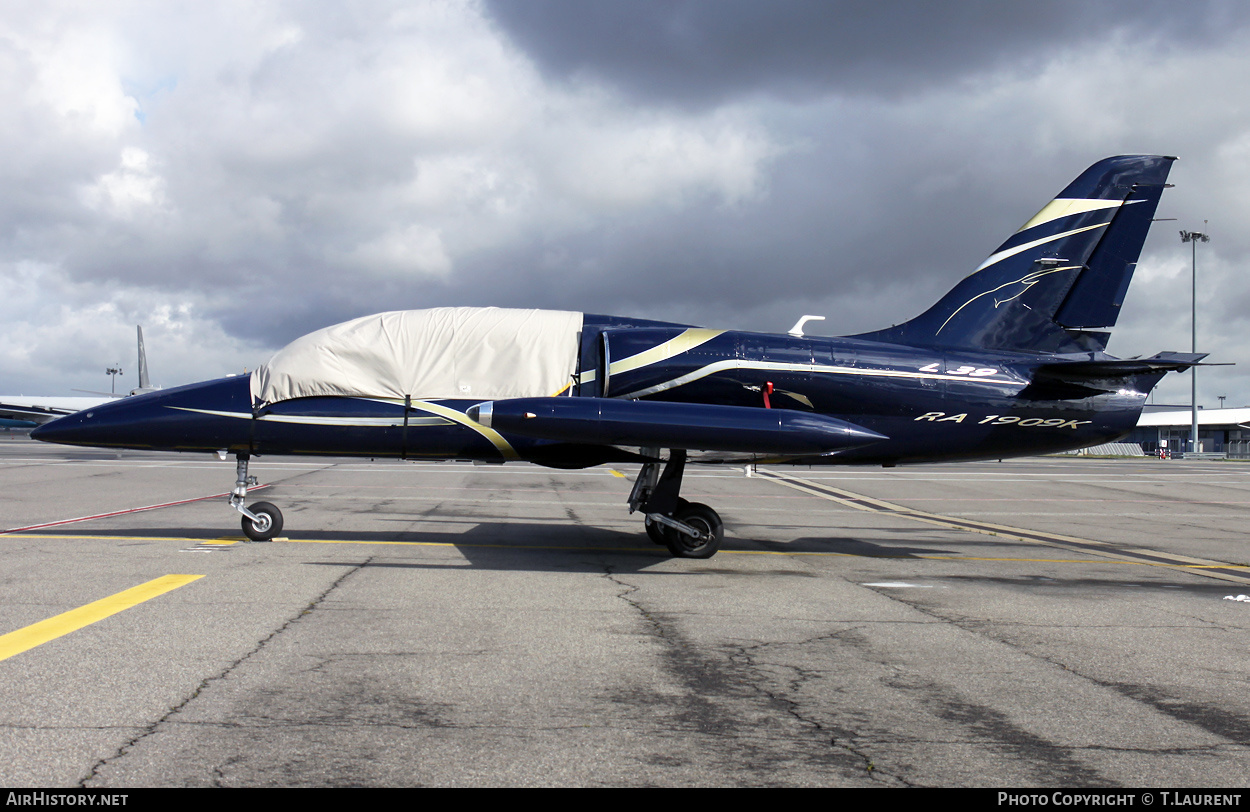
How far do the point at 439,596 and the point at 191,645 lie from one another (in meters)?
2.32

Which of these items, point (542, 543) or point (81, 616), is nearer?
point (81, 616)

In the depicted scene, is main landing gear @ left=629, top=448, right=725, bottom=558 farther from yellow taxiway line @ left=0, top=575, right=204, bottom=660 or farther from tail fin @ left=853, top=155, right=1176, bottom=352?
yellow taxiway line @ left=0, top=575, right=204, bottom=660

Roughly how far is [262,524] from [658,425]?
5672 millimetres

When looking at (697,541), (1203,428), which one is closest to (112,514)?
(697,541)

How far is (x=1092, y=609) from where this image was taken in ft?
25.5

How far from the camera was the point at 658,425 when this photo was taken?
9008 mm

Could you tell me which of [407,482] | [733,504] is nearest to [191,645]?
[733,504]

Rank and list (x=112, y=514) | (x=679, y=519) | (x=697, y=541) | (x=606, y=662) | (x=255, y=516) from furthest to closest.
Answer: (x=112, y=514) < (x=255, y=516) < (x=679, y=519) < (x=697, y=541) < (x=606, y=662)

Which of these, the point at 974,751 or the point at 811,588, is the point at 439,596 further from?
the point at 974,751

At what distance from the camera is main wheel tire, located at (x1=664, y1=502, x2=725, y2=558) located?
1055cm

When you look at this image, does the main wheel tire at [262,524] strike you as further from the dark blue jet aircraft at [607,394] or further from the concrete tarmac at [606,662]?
the concrete tarmac at [606,662]

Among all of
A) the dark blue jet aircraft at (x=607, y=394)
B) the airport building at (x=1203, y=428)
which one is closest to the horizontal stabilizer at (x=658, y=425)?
the dark blue jet aircraft at (x=607, y=394)

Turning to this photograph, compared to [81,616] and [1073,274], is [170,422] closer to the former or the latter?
[81,616]

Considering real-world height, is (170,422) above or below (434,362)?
below
